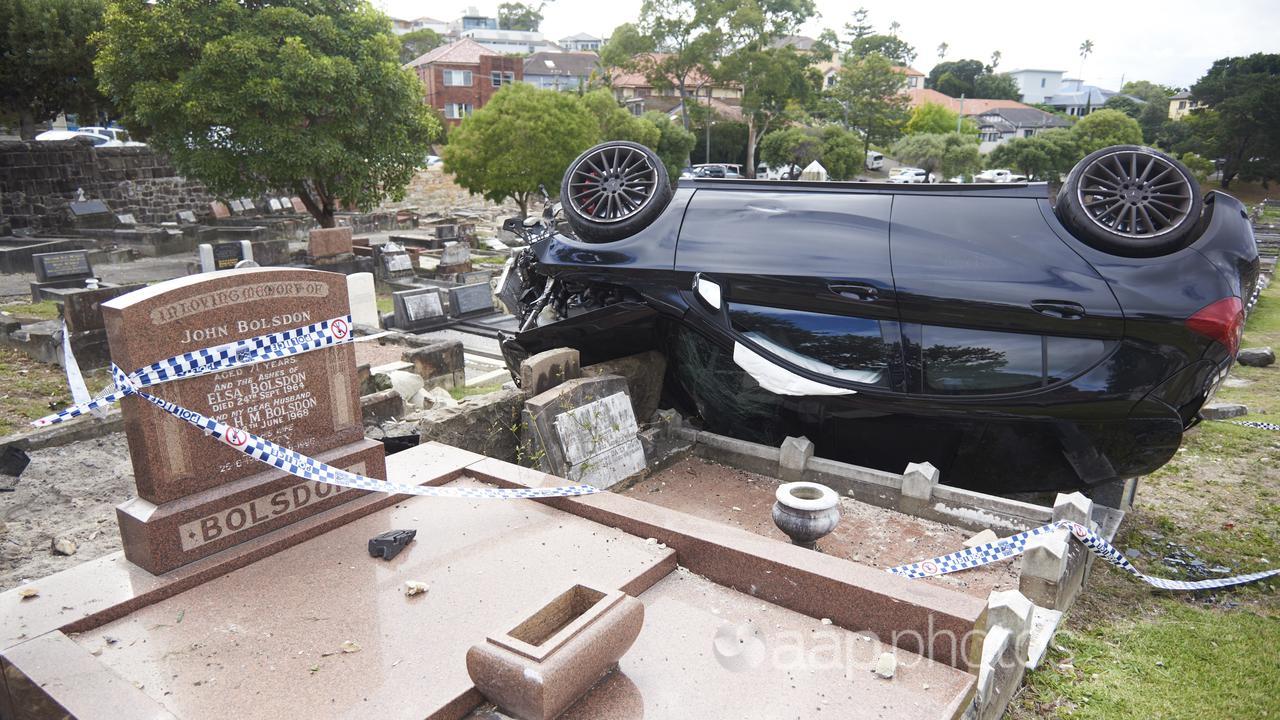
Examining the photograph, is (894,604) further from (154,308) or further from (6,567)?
(6,567)

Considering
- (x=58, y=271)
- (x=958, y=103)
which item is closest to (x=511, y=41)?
(x=958, y=103)

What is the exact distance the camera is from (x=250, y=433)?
16.8 ft

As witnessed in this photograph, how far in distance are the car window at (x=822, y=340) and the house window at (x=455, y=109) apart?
53.3m

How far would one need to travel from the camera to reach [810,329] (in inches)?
282

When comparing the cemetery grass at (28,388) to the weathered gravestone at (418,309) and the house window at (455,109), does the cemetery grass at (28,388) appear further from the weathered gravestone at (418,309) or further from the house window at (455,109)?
the house window at (455,109)

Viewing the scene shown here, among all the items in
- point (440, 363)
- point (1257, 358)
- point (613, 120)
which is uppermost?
point (613, 120)

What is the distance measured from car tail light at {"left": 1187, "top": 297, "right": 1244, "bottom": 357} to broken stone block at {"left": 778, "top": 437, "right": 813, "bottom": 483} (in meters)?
3.19

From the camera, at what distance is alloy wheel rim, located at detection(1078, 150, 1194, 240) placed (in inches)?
243

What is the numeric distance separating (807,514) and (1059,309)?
274cm

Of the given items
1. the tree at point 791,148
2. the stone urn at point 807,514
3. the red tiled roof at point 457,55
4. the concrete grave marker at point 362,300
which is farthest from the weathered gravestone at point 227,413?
the red tiled roof at point 457,55

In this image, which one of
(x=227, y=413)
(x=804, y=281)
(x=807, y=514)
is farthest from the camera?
(x=804, y=281)

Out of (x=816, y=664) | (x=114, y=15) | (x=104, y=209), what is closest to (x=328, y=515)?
(x=816, y=664)

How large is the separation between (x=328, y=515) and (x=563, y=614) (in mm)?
2260

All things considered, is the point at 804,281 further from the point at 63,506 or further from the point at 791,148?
the point at 791,148
